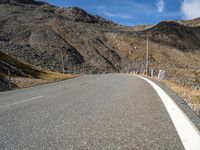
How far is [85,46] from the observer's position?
3408 inches

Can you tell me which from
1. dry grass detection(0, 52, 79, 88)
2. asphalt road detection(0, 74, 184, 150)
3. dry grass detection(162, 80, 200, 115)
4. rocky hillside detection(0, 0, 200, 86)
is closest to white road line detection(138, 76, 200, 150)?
asphalt road detection(0, 74, 184, 150)

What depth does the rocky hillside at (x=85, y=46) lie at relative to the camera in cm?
7706

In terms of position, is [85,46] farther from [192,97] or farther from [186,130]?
[186,130]

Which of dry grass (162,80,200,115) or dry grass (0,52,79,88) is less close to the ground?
dry grass (162,80,200,115)

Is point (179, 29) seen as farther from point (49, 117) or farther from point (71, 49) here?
point (49, 117)

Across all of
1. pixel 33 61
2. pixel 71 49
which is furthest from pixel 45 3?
pixel 33 61

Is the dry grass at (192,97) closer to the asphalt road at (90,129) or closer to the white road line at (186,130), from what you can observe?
the white road line at (186,130)

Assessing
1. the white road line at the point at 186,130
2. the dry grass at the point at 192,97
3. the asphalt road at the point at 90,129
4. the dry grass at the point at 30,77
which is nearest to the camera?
the white road line at the point at 186,130

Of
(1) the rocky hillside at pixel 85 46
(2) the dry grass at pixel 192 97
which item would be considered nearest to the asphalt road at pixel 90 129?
(2) the dry grass at pixel 192 97

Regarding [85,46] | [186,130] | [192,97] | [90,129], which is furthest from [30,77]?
[85,46]

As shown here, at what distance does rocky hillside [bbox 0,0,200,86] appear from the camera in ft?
253

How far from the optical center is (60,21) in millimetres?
96375

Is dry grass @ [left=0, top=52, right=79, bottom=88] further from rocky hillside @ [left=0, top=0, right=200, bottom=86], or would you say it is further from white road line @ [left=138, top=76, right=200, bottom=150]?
white road line @ [left=138, top=76, right=200, bottom=150]

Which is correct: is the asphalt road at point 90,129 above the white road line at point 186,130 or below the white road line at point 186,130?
below
